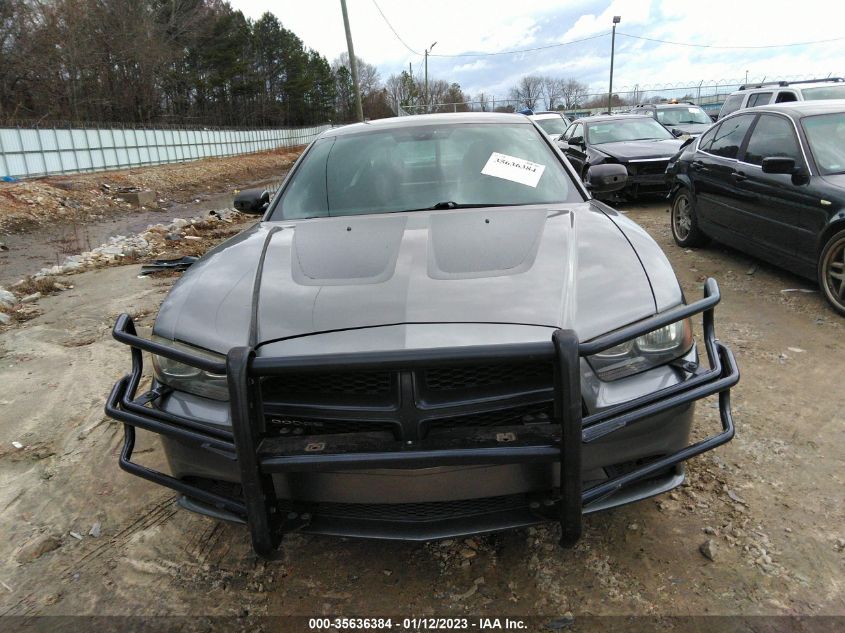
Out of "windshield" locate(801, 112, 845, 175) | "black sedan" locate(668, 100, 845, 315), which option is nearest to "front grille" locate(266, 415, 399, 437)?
"black sedan" locate(668, 100, 845, 315)

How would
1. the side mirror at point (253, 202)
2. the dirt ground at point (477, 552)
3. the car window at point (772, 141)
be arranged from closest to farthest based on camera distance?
the dirt ground at point (477, 552)
the side mirror at point (253, 202)
the car window at point (772, 141)

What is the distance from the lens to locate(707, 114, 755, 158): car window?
6047 mm

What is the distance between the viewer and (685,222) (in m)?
7.03

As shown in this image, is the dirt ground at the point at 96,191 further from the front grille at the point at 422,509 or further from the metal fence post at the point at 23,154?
the front grille at the point at 422,509

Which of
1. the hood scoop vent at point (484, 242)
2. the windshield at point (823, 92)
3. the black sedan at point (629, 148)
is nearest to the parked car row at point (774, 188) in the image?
the hood scoop vent at point (484, 242)

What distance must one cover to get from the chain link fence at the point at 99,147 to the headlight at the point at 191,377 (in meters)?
14.9

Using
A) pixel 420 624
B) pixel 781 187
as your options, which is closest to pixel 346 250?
pixel 420 624

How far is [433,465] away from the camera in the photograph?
5.52 feet

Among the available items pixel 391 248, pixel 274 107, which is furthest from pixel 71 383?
pixel 274 107

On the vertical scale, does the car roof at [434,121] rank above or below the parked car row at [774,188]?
above

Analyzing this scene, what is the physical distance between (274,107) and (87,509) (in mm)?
63662

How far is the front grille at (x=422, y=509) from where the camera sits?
1858 mm

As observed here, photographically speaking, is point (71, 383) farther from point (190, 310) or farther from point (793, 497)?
point (793, 497)

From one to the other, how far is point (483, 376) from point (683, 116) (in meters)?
17.0
